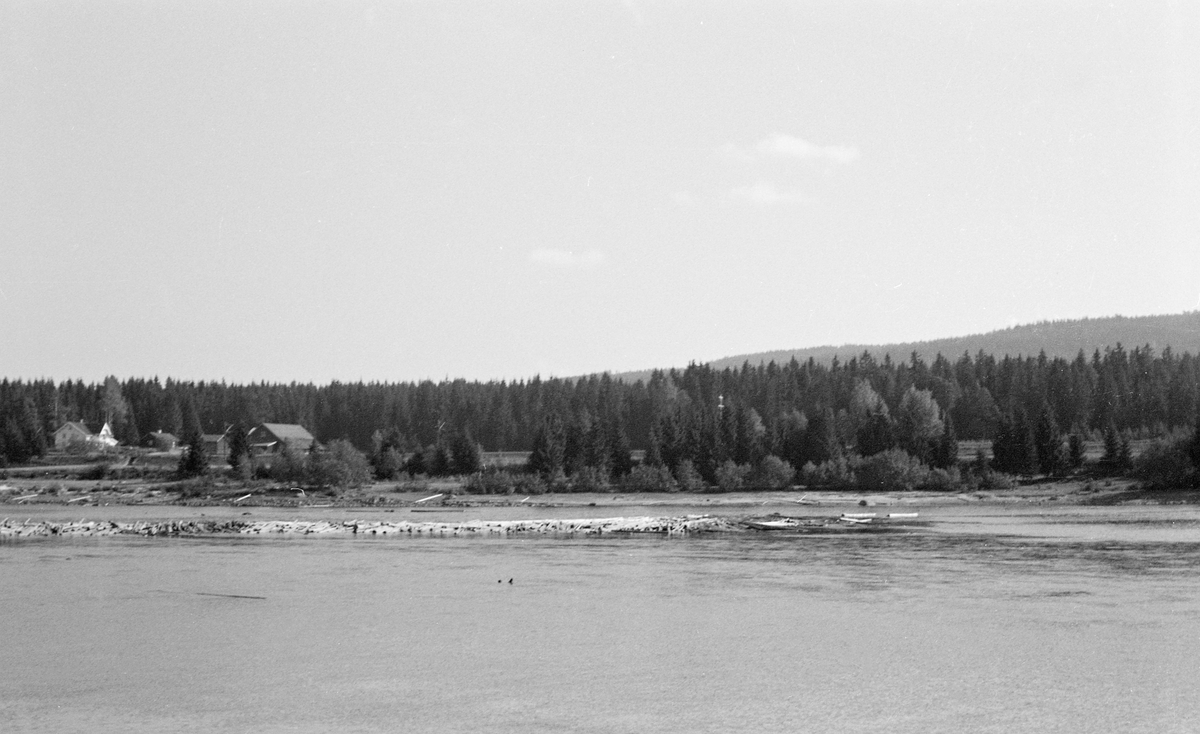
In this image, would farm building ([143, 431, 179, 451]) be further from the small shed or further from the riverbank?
the riverbank

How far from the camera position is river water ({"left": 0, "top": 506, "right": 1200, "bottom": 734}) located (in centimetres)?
1850

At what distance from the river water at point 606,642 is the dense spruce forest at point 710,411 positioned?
73856mm

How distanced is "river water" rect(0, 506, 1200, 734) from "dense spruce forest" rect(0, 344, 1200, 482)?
73.9 meters

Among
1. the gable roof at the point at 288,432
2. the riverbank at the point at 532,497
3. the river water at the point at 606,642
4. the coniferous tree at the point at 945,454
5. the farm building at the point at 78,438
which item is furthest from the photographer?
the gable roof at the point at 288,432

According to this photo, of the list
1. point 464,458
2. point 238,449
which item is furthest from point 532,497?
point 238,449

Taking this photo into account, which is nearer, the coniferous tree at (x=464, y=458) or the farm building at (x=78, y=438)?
the coniferous tree at (x=464, y=458)

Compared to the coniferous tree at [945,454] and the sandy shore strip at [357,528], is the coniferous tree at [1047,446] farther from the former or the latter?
the sandy shore strip at [357,528]

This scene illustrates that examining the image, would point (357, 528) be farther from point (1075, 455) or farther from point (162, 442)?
point (162, 442)

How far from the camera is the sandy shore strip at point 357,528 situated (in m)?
56.0

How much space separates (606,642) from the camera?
2467cm

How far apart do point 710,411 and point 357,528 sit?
276ft

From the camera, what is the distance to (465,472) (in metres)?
121

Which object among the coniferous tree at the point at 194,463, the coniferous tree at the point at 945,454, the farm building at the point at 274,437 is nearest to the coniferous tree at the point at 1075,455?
the coniferous tree at the point at 945,454

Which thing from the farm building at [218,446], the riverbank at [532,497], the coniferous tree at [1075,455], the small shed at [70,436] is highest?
the small shed at [70,436]
